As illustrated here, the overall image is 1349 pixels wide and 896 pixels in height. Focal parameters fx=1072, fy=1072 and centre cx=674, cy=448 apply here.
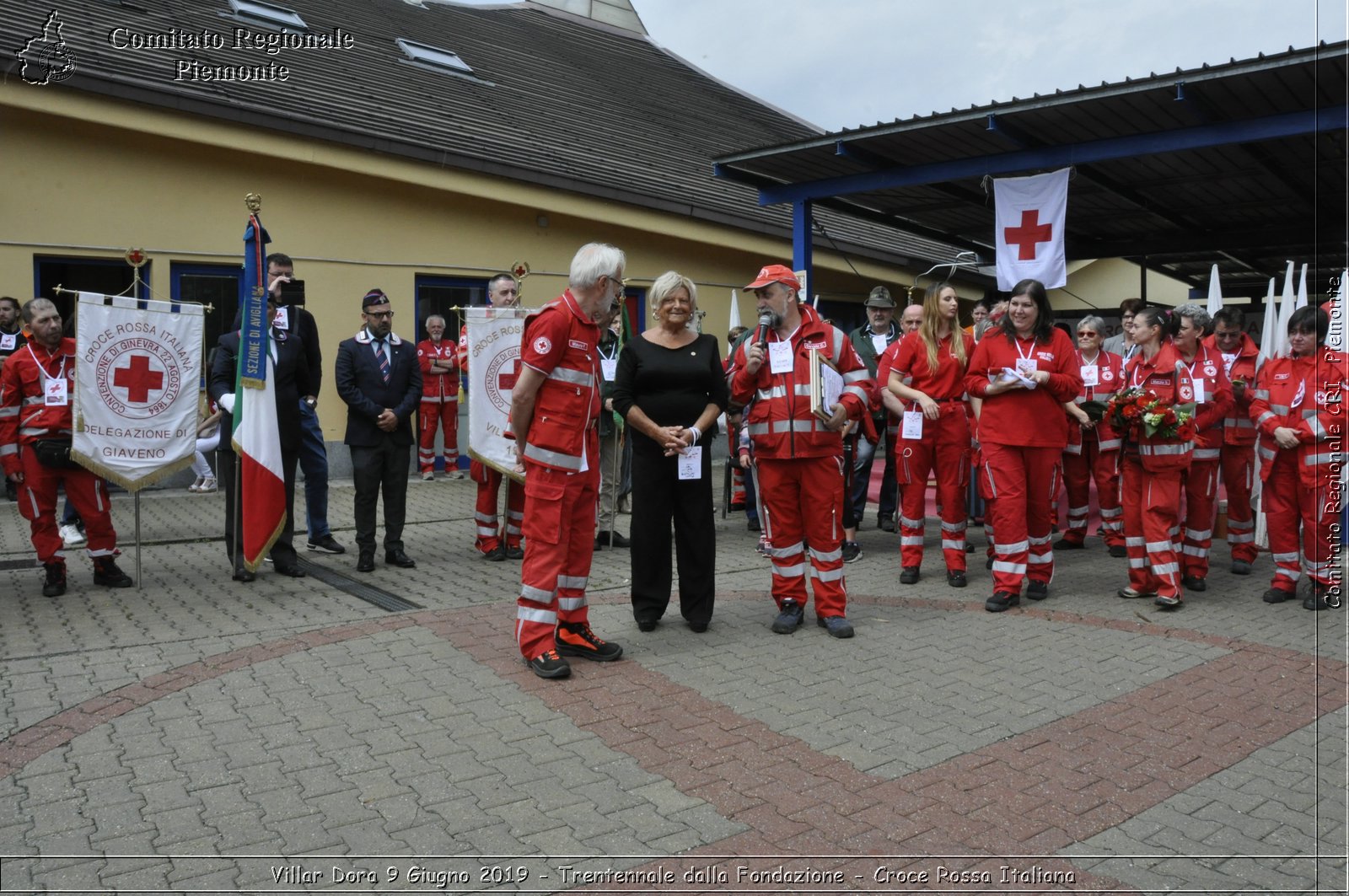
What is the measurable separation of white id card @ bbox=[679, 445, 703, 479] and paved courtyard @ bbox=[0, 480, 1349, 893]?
3.35 feet

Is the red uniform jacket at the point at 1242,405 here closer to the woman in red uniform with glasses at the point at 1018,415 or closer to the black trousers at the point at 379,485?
the woman in red uniform with glasses at the point at 1018,415

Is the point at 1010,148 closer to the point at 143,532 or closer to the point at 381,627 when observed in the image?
the point at 381,627

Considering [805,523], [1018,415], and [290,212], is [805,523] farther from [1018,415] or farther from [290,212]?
[290,212]

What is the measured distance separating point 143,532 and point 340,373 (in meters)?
3.28

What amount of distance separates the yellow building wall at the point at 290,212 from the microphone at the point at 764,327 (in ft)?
25.4

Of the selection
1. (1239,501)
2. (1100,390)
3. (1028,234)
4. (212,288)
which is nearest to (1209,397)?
(1239,501)

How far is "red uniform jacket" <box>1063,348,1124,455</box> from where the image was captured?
9.55 m

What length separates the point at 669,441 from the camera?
6.31 meters

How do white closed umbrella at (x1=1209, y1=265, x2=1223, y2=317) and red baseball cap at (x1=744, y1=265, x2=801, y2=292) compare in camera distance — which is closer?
red baseball cap at (x1=744, y1=265, x2=801, y2=292)

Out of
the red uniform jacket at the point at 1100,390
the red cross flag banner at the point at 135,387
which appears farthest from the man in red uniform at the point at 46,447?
the red uniform jacket at the point at 1100,390

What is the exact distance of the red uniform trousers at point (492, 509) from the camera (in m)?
9.16

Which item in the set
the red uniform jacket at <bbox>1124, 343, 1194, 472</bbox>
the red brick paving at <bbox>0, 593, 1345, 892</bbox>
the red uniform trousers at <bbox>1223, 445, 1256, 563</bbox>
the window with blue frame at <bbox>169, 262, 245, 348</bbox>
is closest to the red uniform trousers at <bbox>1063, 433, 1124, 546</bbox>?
the red uniform trousers at <bbox>1223, 445, 1256, 563</bbox>

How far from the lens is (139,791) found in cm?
424

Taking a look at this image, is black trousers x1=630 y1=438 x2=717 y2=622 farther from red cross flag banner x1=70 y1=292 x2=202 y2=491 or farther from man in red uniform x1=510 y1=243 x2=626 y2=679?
red cross flag banner x1=70 y1=292 x2=202 y2=491
